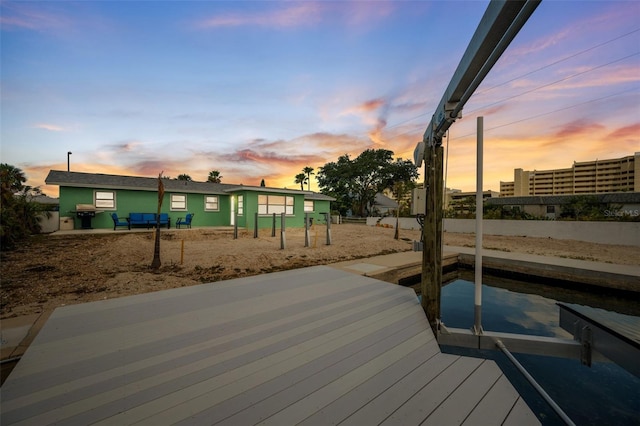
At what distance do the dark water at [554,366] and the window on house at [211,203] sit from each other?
14553mm

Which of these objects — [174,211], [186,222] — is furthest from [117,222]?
[186,222]

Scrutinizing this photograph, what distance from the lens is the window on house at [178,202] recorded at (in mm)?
14633

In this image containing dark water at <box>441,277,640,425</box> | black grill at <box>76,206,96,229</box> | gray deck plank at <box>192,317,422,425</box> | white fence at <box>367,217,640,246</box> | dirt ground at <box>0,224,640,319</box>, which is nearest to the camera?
gray deck plank at <box>192,317,422,425</box>

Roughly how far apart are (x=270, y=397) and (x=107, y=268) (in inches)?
246

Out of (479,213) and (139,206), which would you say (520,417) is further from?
(139,206)

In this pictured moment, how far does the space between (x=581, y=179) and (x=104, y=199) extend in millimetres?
97853

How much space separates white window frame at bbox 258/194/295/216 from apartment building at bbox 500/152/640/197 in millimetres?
62644

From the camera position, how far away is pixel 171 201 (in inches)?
572

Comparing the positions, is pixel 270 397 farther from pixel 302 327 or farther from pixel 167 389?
pixel 302 327

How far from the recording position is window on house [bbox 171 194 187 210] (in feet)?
48.0

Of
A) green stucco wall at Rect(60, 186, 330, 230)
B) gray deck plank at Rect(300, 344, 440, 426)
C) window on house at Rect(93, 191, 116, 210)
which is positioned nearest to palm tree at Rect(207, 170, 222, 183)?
green stucco wall at Rect(60, 186, 330, 230)

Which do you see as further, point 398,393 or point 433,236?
point 433,236

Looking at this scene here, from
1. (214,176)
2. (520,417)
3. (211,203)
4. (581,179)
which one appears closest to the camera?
(520,417)

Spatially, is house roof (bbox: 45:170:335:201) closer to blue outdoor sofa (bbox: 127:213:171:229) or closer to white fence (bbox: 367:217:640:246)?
blue outdoor sofa (bbox: 127:213:171:229)
